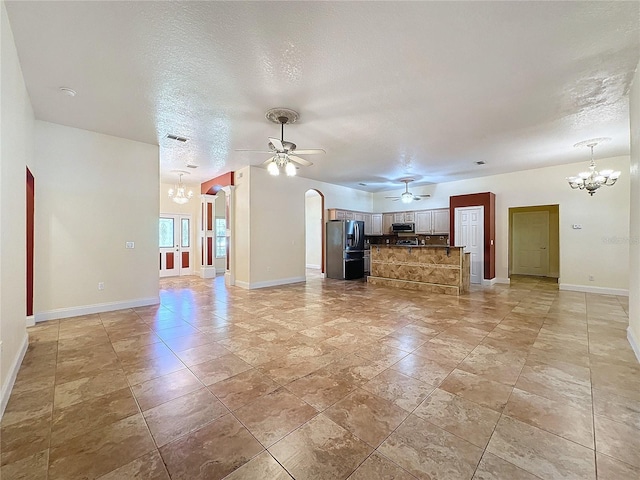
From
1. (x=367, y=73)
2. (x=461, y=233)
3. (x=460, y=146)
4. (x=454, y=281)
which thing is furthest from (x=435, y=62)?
(x=461, y=233)

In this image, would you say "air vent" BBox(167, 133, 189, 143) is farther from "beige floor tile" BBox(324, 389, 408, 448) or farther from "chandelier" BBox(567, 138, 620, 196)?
"chandelier" BBox(567, 138, 620, 196)

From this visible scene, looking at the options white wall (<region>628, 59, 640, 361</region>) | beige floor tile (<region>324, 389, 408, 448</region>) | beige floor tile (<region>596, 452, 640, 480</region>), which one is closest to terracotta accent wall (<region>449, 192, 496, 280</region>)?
white wall (<region>628, 59, 640, 361</region>)

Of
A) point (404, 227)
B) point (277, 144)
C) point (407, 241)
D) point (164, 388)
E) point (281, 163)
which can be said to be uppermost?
point (277, 144)

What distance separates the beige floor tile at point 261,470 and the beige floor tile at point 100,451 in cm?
60

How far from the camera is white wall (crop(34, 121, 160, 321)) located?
4.17 meters

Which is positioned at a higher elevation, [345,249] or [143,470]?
[345,249]

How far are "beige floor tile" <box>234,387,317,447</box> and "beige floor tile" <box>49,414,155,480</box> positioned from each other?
0.58 metres

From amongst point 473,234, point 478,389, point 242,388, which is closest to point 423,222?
point 473,234

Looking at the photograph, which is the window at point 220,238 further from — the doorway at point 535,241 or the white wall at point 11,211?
the doorway at point 535,241

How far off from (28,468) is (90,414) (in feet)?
1.53

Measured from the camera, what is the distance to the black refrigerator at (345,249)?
8266 millimetres

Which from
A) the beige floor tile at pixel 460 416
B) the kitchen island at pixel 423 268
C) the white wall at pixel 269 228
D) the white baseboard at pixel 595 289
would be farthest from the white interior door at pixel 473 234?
the beige floor tile at pixel 460 416

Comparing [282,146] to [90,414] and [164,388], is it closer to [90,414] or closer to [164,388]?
[164,388]

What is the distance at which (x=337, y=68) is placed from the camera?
9.16 ft
